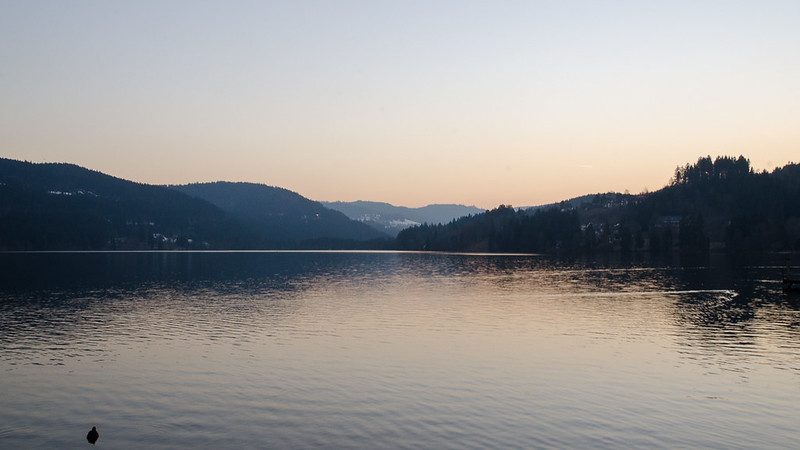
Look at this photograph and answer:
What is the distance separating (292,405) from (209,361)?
14.0 meters

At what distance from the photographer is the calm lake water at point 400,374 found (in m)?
28.1

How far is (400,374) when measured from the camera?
39.9 m

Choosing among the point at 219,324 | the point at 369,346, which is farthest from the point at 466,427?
the point at 219,324

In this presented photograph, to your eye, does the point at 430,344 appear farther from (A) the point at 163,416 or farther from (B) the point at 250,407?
(A) the point at 163,416

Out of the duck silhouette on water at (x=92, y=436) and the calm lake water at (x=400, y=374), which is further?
the calm lake water at (x=400, y=374)

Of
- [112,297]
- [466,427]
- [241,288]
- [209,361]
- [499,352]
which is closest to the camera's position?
[466,427]

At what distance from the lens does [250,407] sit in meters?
32.1

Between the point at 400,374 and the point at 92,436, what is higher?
the point at 400,374

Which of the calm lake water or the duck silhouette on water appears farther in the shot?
the calm lake water

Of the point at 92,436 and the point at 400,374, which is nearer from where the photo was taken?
the point at 92,436

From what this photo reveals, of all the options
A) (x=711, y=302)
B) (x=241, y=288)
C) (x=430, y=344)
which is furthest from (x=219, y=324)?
(x=711, y=302)

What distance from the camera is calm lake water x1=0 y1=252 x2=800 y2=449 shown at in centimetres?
2808

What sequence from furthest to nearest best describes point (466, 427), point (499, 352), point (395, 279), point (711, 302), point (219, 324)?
point (395, 279)
point (711, 302)
point (219, 324)
point (499, 352)
point (466, 427)

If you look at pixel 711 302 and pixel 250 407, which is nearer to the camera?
pixel 250 407
